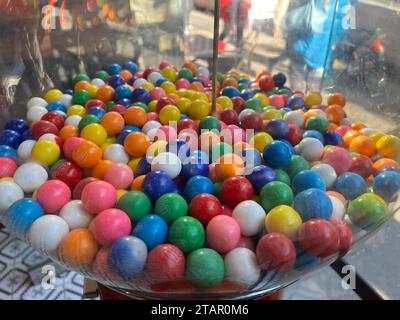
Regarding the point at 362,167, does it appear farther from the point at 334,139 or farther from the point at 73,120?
the point at 73,120

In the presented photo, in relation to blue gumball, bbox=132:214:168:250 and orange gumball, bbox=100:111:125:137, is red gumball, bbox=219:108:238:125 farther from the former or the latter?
blue gumball, bbox=132:214:168:250

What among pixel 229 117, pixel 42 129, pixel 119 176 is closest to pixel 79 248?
pixel 119 176

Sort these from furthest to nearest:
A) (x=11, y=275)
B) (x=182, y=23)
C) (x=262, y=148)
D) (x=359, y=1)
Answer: (x=182, y=23) < (x=11, y=275) < (x=359, y=1) < (x=262, y=148)

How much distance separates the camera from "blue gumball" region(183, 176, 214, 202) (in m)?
0.62

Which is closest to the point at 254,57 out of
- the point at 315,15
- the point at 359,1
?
the point at 315,15

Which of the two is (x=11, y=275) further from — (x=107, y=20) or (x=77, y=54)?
(x=107, y=20)

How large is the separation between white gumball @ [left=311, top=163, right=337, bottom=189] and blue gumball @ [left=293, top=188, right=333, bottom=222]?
93 mm

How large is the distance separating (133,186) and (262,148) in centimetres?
26

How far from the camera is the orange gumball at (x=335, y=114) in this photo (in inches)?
36.6

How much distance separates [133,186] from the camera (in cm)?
65

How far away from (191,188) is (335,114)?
1.57 ft

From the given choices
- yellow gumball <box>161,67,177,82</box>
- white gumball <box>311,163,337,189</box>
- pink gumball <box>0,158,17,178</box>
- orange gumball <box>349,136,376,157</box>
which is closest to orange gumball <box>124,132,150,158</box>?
pink gumball <box>0,158,17,178</box>

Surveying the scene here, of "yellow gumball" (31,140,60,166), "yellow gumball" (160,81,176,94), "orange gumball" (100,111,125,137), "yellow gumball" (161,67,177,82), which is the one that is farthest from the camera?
"yellow gumball" (161,67,177,82)

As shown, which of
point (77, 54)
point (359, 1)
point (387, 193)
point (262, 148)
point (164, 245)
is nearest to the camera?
point (164, 245)
